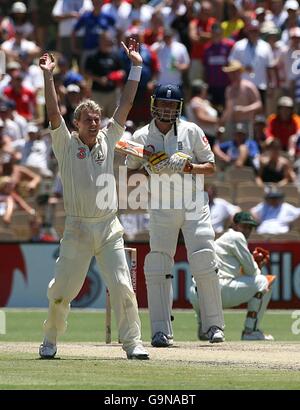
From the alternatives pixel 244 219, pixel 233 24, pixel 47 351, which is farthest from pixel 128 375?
pixel 233 24

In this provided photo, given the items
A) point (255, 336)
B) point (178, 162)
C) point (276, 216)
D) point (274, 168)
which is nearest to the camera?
point (178, 162)

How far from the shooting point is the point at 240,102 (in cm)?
2141

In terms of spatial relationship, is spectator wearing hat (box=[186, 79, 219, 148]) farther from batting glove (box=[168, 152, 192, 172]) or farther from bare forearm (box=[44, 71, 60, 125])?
bare forearm (box=[44, 71, 60, 125])

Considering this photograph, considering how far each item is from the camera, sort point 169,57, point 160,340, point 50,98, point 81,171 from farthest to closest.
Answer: point 169,57 → point 160,340 → point 81,171 → point 50,98

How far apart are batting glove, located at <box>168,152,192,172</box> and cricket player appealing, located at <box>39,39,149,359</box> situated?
1.23 m

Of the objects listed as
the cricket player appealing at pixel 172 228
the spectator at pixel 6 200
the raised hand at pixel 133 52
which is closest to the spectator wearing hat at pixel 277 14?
the spectator at pixel 6 200

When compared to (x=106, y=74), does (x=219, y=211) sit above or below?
below

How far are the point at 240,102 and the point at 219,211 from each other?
9.71 ft

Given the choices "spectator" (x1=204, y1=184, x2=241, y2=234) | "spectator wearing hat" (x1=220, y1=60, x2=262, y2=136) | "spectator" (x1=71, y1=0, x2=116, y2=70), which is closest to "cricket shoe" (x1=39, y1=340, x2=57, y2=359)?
"spectator" (x1=204, y1=184, x2=241, y2=234)

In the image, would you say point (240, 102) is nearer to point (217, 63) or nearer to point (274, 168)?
point (217, 63)

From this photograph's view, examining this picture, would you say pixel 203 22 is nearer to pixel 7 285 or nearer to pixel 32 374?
pixel 7 285

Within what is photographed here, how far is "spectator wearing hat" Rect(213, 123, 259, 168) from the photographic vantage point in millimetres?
20391

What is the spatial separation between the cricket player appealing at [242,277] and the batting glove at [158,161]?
2146 millimetres

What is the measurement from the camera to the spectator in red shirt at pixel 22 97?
22.7m
